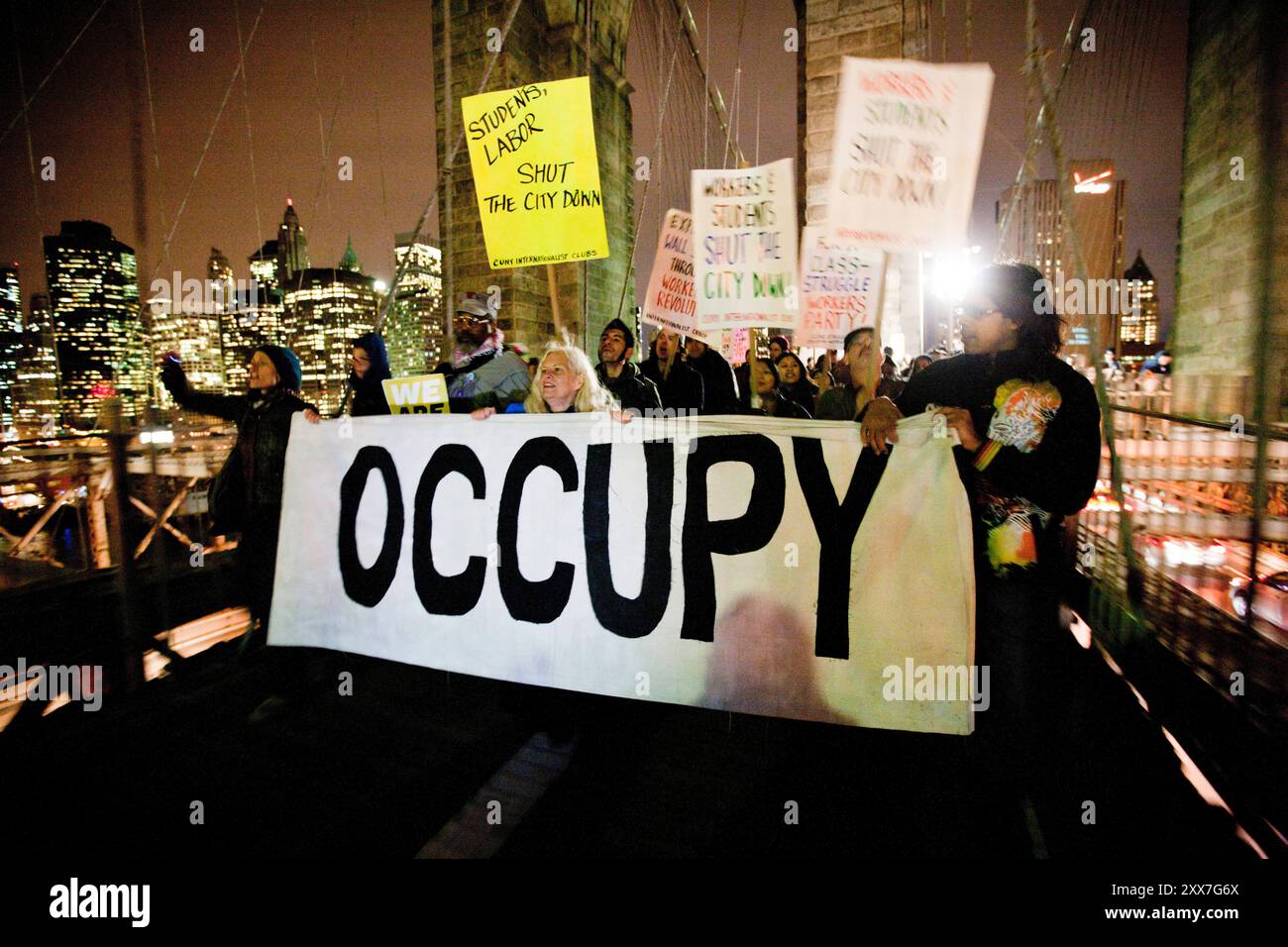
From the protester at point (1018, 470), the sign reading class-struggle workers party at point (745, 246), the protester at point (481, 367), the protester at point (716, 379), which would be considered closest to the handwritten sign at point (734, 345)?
the protester at point (716, 379)

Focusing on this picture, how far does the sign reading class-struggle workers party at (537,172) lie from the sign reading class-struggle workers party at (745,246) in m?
0.78

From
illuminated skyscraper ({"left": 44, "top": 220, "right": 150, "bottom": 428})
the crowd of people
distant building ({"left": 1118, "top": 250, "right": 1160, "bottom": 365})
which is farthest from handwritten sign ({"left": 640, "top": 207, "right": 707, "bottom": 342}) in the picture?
distant building ({"left": 1118, "top": 250, "right": 1160, "bottom": 365})

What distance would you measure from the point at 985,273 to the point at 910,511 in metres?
0.87

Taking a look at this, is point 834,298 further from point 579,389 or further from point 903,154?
point 579,389

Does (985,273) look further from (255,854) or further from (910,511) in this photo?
(255,854)

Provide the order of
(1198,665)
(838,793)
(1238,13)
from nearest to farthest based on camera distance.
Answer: (838,793) < (1198,665) < (1238,13)

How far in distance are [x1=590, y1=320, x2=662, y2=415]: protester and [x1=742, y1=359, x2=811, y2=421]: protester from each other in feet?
4.29

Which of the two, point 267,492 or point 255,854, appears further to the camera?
point 267,492

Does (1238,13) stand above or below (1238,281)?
above

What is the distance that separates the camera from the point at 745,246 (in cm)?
405

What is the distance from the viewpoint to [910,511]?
7.37ft

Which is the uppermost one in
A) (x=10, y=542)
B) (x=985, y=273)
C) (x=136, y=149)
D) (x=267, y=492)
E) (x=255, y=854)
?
(x=136, y=149)
